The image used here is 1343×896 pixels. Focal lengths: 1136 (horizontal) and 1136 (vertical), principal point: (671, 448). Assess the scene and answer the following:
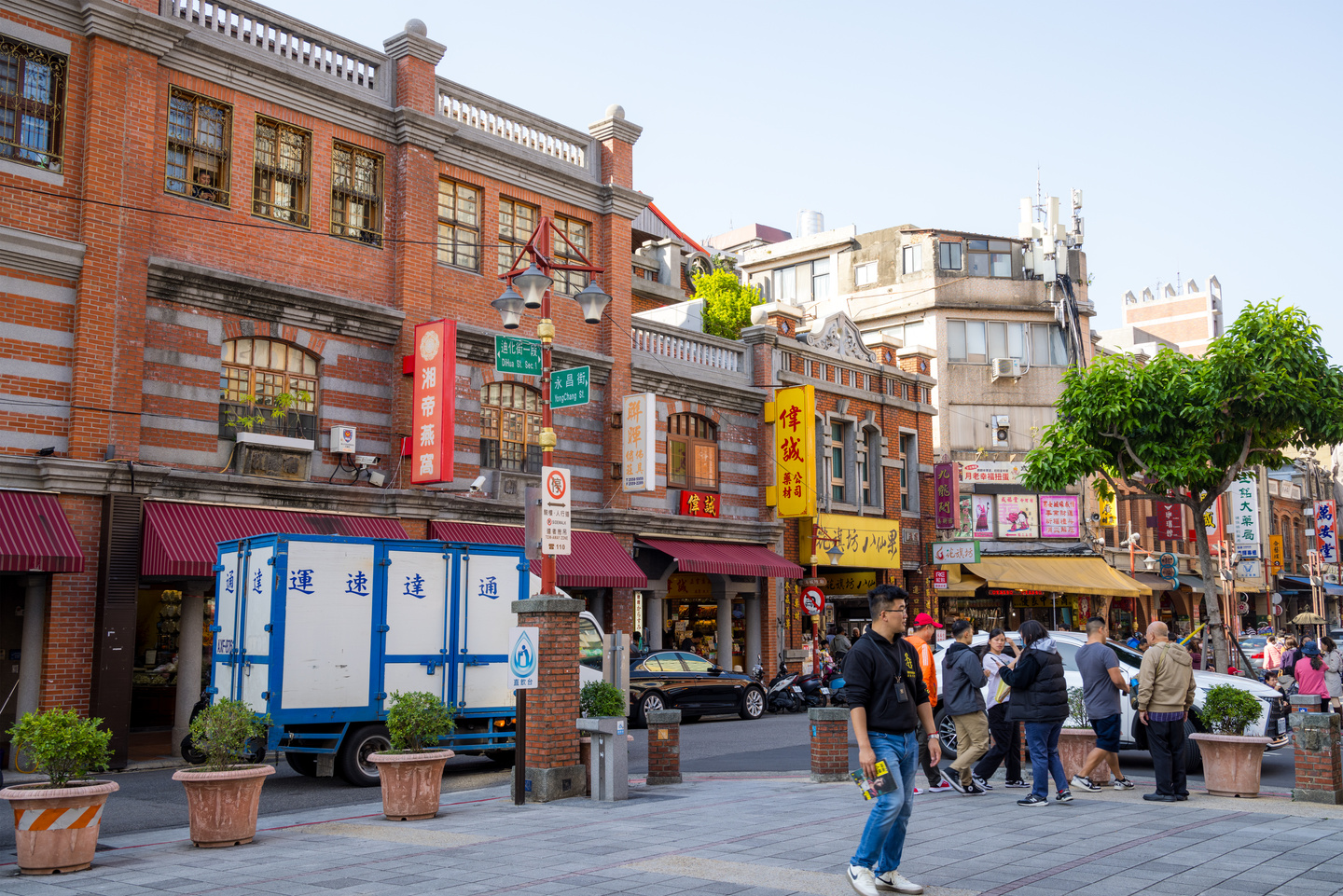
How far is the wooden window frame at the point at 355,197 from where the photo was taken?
67.1 ft

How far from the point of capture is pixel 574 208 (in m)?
24.7

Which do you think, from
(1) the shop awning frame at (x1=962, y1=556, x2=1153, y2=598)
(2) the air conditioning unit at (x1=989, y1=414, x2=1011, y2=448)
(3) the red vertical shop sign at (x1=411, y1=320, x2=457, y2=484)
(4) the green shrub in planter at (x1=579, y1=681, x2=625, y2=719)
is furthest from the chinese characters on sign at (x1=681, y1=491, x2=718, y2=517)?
(2) the air conditioning unit at (x1=989, y1=414, x2=1011, y2=448)

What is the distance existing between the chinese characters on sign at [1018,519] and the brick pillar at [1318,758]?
91.6 feet

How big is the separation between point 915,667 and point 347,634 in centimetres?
801

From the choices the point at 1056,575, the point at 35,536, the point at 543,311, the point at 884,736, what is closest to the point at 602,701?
the point at 543,311

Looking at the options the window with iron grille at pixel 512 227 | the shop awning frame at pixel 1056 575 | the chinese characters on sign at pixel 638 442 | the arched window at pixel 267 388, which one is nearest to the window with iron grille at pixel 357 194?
the arched window at pixel 267 388

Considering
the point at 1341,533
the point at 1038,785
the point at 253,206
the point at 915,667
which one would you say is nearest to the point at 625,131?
the point at 253,206

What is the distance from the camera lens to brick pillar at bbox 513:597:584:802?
11.7 meters

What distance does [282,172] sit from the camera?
19.6 meters

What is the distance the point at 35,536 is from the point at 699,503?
14806 mm

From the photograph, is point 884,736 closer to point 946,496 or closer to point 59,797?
point 59,797

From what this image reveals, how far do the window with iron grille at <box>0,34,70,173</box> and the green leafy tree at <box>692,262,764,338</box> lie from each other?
19134mm

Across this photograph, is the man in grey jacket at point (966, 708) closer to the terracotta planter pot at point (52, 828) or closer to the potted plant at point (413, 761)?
the potted plant at point (413, 761)

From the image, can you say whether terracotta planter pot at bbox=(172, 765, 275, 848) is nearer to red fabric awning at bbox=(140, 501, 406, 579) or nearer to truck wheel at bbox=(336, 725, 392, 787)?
truck wheel at bbox=(336, 725, 392, 787)
